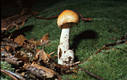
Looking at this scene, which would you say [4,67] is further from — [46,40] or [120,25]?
[120,25]

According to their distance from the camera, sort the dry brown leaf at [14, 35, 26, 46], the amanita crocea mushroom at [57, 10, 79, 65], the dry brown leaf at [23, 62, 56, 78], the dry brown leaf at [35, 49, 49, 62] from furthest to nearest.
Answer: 1. the dry brown leaf at [14, 35, 26, 46]
2. the dry brown leaf at [35, 49, 49, 62]
3. the amanita crocea mushroom at [57, 10, 79, 65]
4. the dry brown leaf at [23, 62, 56, 78]

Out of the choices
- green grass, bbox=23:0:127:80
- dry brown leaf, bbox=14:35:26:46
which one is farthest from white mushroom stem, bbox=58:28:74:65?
dry brown leaf, bbox=14:35:26:46

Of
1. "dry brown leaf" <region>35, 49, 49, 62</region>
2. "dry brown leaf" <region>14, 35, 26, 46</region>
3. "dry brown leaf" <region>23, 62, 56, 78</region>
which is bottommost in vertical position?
"dry brown leaf" <region>23, 62, 56, 78</region>

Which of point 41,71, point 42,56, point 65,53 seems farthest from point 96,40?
point 41,71

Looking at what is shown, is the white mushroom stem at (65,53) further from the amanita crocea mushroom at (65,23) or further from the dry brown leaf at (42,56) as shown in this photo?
the dry brown leaf at (42,56)

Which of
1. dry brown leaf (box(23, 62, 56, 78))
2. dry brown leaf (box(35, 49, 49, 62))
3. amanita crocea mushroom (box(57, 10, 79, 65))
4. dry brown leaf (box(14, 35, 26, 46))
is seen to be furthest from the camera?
dry brown leaf (box(14, 35, 26, 46))

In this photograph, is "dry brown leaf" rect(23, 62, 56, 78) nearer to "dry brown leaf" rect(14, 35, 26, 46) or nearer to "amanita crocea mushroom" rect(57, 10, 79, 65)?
"amanita crocea mushroom" rect(57, 10, 79, 65)

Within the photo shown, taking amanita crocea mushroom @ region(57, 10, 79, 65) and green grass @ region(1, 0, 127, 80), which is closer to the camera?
green grass @ region(1, 0, 127, 80)

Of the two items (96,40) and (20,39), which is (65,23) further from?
(20,39)

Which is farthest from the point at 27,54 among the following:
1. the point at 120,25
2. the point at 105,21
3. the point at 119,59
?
the point at 120,25

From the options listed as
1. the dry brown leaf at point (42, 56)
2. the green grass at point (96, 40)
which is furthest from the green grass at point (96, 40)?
the dry brown leaf at point (42, 56)

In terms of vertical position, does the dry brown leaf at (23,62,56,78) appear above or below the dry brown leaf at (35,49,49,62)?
below
